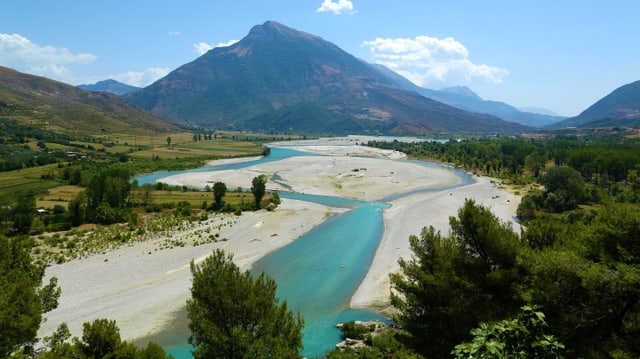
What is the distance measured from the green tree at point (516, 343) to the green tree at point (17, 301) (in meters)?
16.3

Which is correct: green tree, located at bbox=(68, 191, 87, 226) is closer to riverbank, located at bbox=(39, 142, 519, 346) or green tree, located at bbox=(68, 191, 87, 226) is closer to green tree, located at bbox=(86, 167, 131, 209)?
green tree, located at bbox=(86, 167, 131, 209)

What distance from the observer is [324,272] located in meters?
39.3

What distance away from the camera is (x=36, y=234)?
48.9 metres

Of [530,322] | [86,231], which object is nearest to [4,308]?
[530,322]

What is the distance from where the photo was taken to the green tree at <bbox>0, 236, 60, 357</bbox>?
13922 millimetres

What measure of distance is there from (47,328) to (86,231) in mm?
27267

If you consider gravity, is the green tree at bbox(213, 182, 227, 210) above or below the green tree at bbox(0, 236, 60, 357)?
below

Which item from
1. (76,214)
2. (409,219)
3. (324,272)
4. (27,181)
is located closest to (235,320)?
(324,272)

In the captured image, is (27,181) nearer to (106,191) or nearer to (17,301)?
(106,191)

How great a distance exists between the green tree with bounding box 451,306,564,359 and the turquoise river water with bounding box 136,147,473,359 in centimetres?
1969

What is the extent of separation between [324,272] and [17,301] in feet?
91.1

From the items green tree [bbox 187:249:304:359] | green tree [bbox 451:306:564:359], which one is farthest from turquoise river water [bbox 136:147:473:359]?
green tree [bbox 451:306:564:359]

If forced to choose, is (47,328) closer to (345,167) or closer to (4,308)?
(4,308)

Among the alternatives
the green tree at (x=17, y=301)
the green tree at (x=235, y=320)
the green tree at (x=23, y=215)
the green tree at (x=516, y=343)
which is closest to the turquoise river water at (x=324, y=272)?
the green tree at (x=235, y=320)
